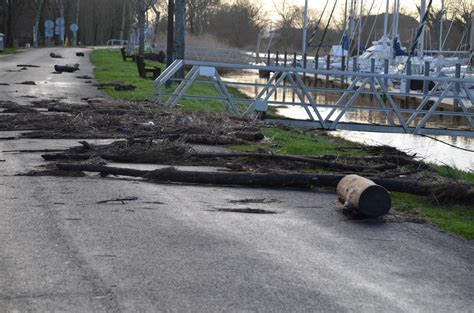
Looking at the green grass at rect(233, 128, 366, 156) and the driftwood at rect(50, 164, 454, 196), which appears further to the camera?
the green grass at rect(233, 128, 366, 156)

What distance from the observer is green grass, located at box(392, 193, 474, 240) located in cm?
846

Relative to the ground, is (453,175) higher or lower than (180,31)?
lower

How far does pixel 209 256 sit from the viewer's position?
267 inches

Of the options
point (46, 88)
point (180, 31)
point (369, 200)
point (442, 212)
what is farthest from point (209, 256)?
point (180, 31)

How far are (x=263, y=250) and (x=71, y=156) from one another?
5.02m

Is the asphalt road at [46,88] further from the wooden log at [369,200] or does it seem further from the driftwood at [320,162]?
the wooden log at [369,200]

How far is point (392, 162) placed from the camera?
12008 millimetres

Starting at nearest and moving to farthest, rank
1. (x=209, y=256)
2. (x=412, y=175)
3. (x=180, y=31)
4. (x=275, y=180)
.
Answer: (x=209, y=256) → (x=275, y=180) → (x=412, y=175) → (x=180, y=31)

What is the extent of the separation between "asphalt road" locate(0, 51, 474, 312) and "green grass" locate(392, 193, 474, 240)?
0.81ft

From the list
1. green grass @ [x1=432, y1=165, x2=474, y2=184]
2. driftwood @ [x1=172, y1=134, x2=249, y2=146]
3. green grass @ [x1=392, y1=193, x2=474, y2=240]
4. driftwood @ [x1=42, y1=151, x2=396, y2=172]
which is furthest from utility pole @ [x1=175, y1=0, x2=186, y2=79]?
green grass @ [x1=392, y1=193, x2=474, y2=240]

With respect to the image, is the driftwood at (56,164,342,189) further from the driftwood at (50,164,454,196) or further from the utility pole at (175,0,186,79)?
the utility pole at (175,0,186,79)

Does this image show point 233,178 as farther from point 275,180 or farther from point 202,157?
point 202,157

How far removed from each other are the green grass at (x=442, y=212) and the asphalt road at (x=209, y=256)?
0.25m

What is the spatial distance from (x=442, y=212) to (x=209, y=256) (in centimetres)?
357
